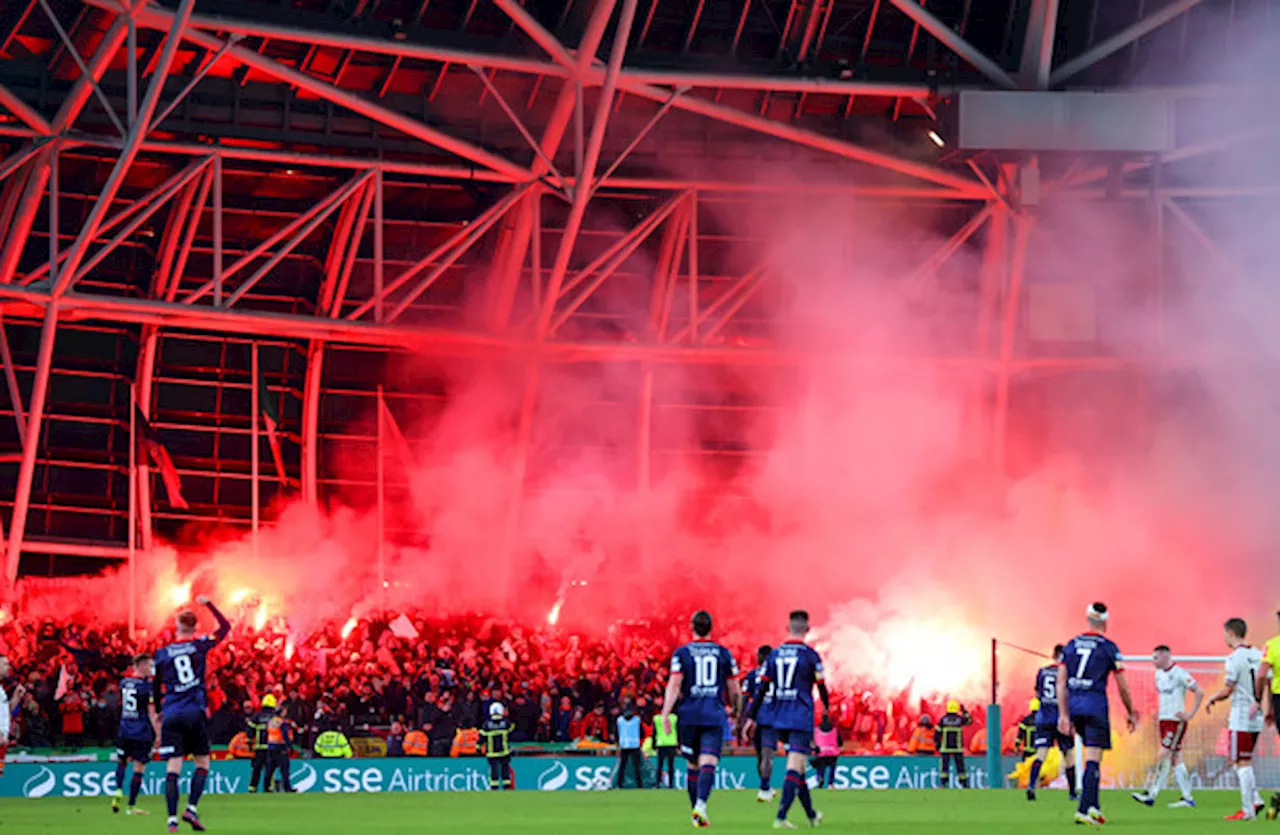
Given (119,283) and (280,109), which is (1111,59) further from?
(119,283)

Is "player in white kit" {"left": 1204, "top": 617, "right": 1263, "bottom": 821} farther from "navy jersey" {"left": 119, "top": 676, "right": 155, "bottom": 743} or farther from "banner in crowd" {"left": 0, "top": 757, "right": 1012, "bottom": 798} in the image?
"navy jersey" {"left": 119, "top": 676, "right": 155, "bottom": 743}

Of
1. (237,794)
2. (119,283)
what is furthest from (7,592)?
(237,794)

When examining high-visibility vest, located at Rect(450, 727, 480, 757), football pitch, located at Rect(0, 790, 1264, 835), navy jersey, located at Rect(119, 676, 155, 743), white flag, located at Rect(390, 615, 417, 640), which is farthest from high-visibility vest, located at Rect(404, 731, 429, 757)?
navy jersey, located at Rect(119, 676, 155, 743)

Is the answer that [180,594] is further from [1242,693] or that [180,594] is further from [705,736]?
[1242,693]

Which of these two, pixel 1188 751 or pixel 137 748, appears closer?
pixel 137 748

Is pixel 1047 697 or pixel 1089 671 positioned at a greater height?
pixel 1089 671

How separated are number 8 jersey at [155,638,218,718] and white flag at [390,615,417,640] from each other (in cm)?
2121

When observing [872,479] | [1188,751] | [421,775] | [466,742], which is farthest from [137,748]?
[872,479]

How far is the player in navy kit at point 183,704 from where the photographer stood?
15.2 metres

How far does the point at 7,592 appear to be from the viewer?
34688 millimetres

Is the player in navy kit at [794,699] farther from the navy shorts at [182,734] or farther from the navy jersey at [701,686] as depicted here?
the navy shorts at [182,734]

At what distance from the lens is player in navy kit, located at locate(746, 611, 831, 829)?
15.0 m

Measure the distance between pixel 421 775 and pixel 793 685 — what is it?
13.8 meters

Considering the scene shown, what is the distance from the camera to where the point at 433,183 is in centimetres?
3306
